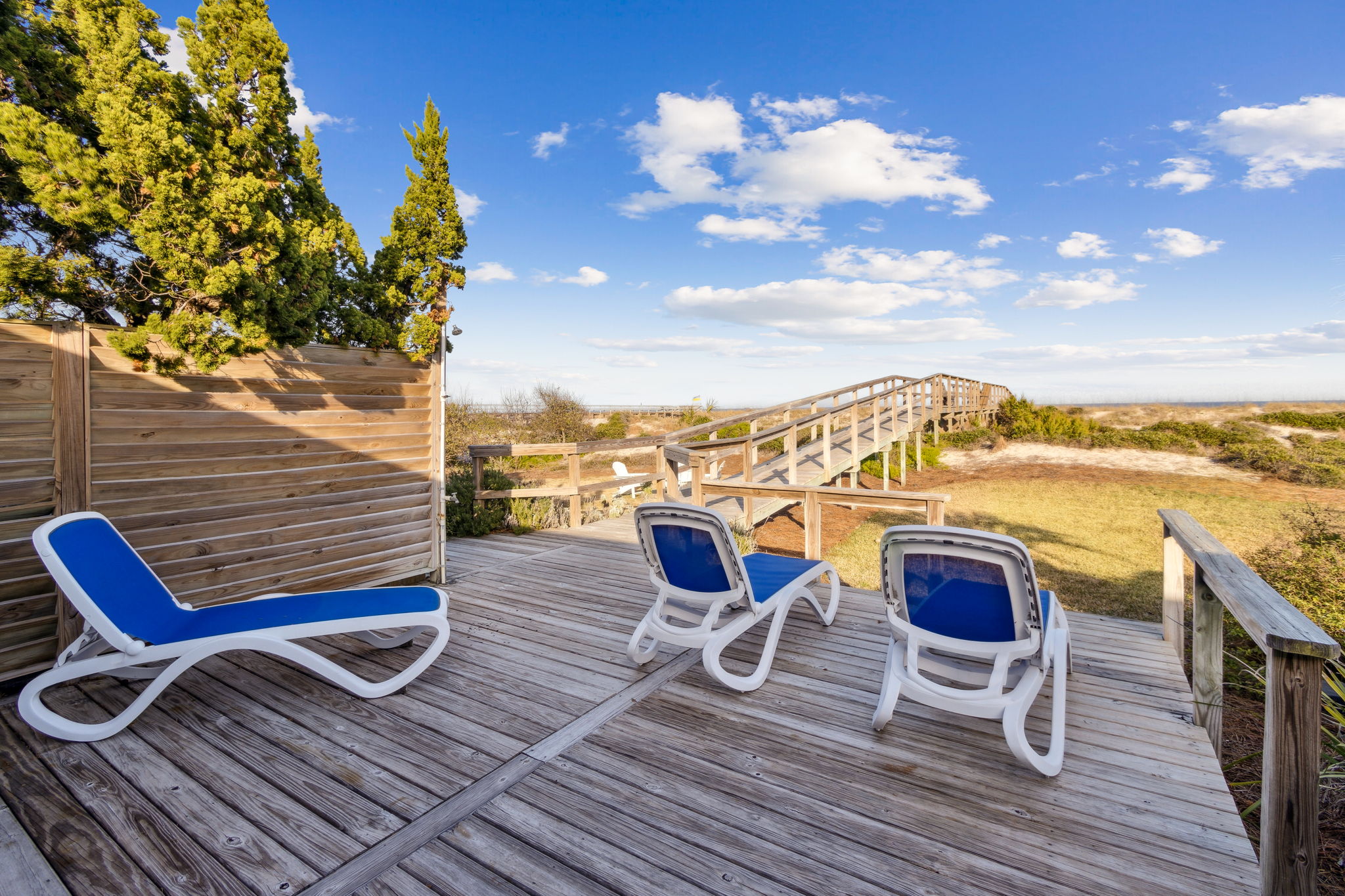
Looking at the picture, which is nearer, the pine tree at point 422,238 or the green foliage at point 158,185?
the green foliage at point 158,185

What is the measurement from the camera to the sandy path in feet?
46.9

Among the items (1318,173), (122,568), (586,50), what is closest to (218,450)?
(122,568)

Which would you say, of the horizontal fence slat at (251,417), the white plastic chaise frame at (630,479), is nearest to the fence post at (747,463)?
the white plastic chaise frame at (630,479)

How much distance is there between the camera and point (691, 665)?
3.23m

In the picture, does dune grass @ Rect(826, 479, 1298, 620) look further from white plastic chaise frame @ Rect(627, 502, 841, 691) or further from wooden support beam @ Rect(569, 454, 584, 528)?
white plastic chaise frame @ Rect(627, 502, 841, 691)

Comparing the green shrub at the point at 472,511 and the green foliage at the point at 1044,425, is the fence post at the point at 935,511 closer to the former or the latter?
the green shrub at the point at 472,511

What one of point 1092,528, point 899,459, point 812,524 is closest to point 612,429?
point 899,459

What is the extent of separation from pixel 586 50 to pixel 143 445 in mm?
10694

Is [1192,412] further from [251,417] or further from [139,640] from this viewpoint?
[139,640]

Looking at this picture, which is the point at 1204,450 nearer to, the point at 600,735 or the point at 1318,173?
the point at 1318,173

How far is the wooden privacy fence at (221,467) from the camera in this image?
113 inches

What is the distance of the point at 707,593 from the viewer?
3039 mm

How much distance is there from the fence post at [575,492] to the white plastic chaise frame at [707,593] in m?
3.70

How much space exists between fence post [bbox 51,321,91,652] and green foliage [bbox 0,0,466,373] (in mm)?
182
